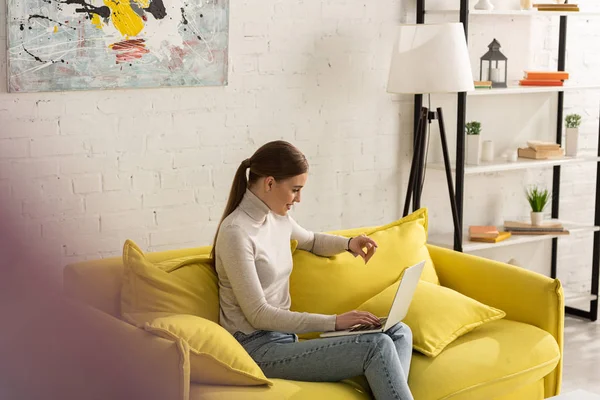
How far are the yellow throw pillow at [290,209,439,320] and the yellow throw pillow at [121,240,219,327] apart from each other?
0.36m

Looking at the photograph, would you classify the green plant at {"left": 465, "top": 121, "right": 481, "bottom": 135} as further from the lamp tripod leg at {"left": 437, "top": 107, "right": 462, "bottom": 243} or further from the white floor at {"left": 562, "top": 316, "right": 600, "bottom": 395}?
the white floor at {"left": 562, "top": 316, "right": 600, "bottom": 395}

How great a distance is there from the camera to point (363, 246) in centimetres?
277

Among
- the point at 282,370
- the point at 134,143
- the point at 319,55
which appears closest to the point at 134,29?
the point at 134,143

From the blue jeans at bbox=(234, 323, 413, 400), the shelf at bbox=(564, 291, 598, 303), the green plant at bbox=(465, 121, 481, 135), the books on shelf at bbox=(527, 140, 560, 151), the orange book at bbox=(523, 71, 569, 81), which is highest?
the orange book at bbox=(523, 71, 569, 81)

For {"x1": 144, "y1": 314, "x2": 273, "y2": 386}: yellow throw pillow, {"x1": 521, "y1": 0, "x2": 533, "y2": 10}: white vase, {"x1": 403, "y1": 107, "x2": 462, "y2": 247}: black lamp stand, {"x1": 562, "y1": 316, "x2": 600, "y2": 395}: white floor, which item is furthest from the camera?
{"x1": 521, "y1": 0, "x2": 533, "y2": 10}: white vase

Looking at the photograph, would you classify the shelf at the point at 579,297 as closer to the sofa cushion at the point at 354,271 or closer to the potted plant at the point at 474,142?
the potted plant at the point at 474,142

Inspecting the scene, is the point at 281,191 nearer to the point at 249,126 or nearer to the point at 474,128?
the point at 249,126

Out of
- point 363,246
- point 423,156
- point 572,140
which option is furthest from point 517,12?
point 363,246

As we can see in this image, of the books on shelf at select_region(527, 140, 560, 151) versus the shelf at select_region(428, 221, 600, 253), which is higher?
the books on shelf at select_region(527, 140, 560, 151)

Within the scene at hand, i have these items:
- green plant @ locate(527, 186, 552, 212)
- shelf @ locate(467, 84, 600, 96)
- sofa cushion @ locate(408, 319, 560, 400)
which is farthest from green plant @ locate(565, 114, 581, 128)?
sofa cushion @ locate(408, 319, 560, 400)

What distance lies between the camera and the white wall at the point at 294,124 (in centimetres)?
306

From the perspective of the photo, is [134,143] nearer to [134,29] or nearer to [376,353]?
[134,29]

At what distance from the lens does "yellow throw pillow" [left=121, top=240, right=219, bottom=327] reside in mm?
2363

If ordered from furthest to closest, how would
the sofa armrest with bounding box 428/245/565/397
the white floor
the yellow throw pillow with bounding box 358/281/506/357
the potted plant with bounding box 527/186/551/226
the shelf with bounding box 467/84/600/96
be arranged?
the potted plant with bounding box 527/186/551/226, the shelf with bounding box 467/84/600/96, the white floor, the sofa armrest with bounding box 428/245/565/397, the yellow throw pillow with bounding box 358/281/506/357
